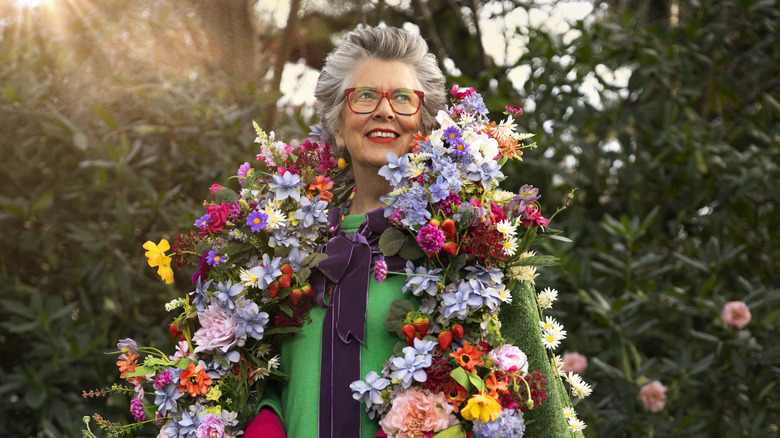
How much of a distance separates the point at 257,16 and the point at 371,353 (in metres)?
3.41

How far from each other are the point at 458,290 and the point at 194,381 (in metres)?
0.61

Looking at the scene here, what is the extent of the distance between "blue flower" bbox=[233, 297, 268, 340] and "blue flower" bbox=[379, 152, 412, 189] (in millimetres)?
409

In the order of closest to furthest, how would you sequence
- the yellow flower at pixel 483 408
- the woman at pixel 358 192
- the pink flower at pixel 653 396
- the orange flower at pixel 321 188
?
the yellow flower at pixel 483 408 < the woman at pixel 358 192 < the orange flower at pixel 321 188 < the pink flower at pixel 653 396

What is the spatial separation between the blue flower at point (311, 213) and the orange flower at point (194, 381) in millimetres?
401

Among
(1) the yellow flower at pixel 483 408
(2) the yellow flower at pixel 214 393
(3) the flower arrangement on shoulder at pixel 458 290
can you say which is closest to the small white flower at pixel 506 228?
(3) the flower arrangement on shoulder at pixel 458 290

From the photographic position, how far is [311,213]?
160cm

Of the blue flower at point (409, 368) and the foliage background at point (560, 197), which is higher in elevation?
the foliage background at point (560, 197)

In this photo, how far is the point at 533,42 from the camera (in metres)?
3.19

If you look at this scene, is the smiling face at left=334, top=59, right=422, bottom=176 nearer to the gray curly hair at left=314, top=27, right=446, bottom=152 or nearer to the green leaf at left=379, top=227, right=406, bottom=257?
the gray curly hair at left=314, top=27, right=446, bottom=152

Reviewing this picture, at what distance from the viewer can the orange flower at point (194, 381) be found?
1.47 metres

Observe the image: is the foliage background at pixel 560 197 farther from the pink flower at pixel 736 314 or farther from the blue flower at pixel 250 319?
the blue flower at pixel 250 319

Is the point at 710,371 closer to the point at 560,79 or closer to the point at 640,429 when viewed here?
the point at 640,429

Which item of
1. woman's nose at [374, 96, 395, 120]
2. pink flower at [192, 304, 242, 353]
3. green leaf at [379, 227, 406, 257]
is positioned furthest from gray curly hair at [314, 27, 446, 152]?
pink flower at [192, 304, 242, 353]

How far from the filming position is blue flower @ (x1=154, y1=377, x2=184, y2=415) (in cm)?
148
